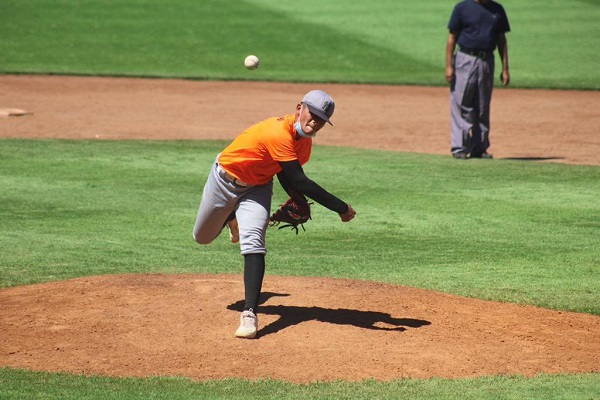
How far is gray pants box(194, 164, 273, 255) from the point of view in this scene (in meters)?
7.21

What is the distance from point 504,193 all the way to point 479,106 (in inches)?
103

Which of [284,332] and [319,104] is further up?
[319,104]

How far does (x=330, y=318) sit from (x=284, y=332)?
16.5 inches

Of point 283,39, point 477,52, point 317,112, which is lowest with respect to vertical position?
point 283,39

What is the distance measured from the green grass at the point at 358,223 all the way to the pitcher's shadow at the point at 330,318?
106 centimetres

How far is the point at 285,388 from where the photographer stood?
612cm

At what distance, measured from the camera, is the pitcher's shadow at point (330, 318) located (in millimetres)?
7316

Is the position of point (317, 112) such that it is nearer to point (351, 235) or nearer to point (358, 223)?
point (351, 235)

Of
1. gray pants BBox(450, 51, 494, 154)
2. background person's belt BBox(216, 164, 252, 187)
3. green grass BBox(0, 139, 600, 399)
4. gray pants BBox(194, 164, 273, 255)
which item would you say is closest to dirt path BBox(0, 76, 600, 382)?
green grass BBox(0, 139, 600, 399)

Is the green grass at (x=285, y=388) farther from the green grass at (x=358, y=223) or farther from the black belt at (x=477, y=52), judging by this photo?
the black belt at (x=477, y=52)

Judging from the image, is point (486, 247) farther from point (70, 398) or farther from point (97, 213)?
point (70, 398)

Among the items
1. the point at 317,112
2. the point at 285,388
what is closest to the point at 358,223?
the point at 317,112

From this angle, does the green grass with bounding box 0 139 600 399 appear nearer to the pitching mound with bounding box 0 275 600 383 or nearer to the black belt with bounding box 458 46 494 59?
the pitching mound with bounding box 0 275 600 383

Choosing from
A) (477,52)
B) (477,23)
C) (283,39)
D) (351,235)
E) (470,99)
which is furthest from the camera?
(283,39)
